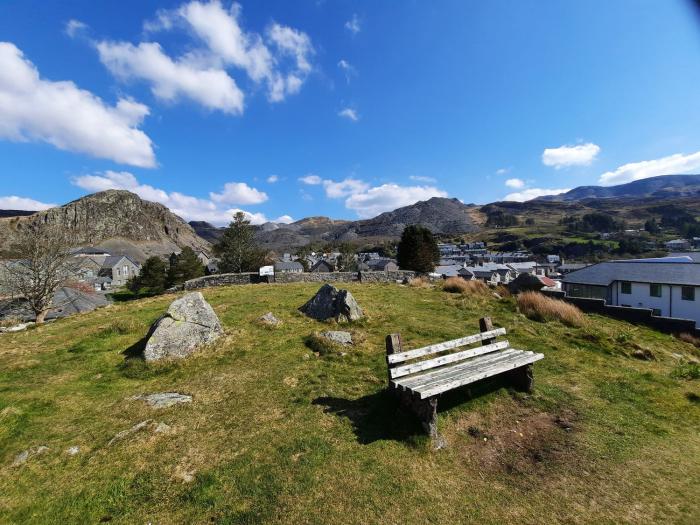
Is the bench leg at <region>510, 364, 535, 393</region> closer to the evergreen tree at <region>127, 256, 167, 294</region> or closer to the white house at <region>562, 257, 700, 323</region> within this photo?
the white house at <region>562, 257, 700, 323</region>

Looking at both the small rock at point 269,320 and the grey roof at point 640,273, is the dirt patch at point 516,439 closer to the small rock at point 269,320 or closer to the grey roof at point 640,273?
the small rock at point 269,320

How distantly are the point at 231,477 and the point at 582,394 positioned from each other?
7.18 metres

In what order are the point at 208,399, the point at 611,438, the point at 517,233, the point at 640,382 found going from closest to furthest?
the point at 611,438 → the point at 208,399 → the point at 640,382 → the point at 517,233

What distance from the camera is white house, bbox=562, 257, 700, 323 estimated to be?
2643 centimetres

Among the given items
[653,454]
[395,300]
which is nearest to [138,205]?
[395,300]

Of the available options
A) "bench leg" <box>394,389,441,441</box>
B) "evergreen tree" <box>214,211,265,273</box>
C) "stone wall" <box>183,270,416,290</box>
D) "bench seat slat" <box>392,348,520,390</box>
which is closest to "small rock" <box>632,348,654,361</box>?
"bench seat slat" <box>392,348,520,390</box>

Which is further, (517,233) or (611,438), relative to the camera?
(517,233)

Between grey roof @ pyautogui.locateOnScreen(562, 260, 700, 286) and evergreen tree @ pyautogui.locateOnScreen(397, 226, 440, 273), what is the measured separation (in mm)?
20460

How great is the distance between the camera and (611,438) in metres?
5.60

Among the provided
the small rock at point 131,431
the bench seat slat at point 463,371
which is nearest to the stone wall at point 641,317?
the bench seat slat at point 463,371

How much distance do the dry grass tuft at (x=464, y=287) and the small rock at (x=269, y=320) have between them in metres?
11.6

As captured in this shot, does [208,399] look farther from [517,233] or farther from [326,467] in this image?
[517,233]

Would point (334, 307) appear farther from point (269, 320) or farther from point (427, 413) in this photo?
point (427, 413)

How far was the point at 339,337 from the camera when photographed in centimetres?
1010
